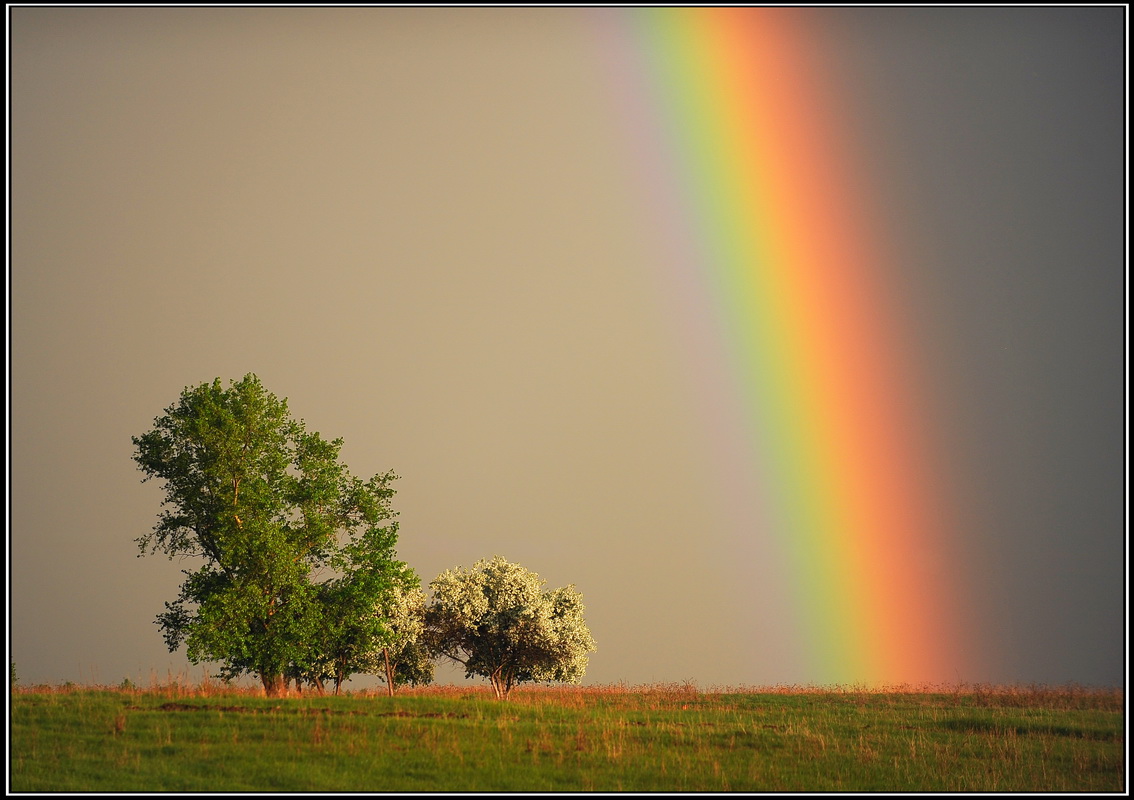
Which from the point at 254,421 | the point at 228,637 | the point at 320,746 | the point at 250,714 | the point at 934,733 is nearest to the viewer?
the point at 320,746

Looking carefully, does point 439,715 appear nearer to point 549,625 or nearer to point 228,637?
point 228,637

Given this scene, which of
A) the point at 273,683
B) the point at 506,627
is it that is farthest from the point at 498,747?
the point at 506,627

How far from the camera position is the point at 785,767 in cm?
3142

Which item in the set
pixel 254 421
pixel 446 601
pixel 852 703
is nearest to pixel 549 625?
pixel 446 601

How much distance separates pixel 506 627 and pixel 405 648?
653 centimetres

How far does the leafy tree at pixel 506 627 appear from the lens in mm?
60750

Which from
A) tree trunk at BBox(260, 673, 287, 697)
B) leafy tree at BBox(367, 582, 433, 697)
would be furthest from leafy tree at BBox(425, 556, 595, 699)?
tree trunk at BBox(260, 673, 287, 697)

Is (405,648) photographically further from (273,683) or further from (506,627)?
(273,683)

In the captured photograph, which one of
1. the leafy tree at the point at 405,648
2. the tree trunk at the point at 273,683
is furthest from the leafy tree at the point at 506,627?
the tree trunk at the point at 273,683

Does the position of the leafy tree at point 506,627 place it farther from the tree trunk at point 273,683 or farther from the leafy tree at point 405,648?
the tree trunk at point 273,683

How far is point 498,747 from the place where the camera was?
31.2 m

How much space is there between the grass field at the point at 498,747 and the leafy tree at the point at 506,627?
19627 mm

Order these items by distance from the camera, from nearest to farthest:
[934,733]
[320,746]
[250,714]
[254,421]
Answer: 1. [320,746]
2. [250,714]
3. [934,733]
4. [254,421]

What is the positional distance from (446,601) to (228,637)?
18.0 meters
